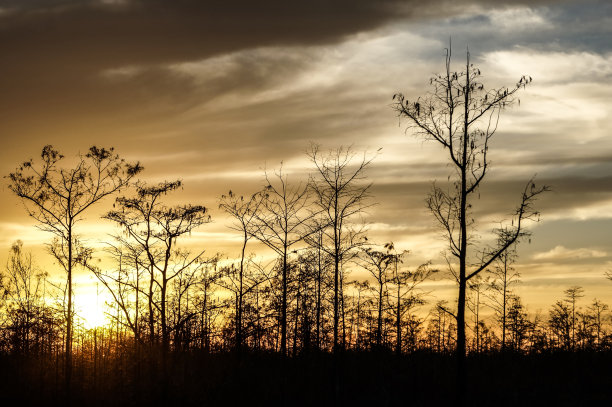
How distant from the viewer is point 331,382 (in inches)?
1383

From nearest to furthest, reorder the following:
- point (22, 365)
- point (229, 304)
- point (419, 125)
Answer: point (419, 125) < point (229, 304) < point (22, 365)

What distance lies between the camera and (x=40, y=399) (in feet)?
143

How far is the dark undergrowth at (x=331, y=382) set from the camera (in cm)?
3509

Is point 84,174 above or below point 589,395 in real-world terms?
above

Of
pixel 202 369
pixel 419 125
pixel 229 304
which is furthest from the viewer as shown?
pixel 229 304

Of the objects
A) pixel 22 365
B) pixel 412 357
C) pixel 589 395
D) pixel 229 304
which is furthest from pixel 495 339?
pixel 22 365

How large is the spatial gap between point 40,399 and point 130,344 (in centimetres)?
888

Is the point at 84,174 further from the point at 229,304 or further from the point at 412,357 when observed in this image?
the point at 412,357

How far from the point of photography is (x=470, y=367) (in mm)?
42906

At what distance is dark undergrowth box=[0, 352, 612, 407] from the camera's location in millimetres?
35094

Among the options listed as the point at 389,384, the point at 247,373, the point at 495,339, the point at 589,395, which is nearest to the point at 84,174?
the point at 247,373

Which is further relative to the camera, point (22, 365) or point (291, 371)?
point (22, 365)

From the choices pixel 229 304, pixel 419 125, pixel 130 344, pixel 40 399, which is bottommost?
pixel 40 399

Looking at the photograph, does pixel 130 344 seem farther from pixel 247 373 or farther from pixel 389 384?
pixel 389 384
